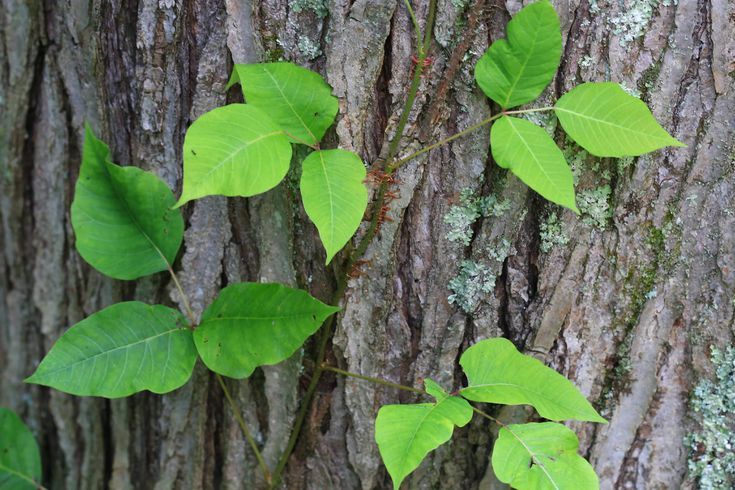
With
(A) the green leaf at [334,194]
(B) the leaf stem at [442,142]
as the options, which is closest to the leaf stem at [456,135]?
(B) the leaf stem at [442,142]

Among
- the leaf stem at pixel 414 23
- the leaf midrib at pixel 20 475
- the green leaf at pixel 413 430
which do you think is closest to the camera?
the green leaf at pixel 413 430

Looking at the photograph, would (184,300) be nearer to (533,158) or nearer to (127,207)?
(127,207)

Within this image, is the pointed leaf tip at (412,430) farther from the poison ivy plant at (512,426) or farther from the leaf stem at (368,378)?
the leaf stem at (368,378)

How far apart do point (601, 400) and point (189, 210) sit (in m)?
0.85

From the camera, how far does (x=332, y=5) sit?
104 centimetres

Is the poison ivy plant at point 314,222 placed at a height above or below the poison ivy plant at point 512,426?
above

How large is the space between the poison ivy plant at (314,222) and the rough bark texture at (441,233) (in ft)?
0.18

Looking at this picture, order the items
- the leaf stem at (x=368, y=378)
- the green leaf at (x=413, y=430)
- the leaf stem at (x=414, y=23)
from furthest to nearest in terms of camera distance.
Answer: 1. the leaf stem at (x=368, y=378)
2. the leaf stem at (x=414, y=23)
3. the green leaf at (x=413, y=430)

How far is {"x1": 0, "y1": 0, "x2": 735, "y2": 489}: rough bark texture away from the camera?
1.04 metres

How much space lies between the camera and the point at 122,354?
106 cm

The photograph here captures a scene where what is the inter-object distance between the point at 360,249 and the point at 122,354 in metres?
0.45

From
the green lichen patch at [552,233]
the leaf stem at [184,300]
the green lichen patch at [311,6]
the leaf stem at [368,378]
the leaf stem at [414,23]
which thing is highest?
the green lichen patch at [311,6]

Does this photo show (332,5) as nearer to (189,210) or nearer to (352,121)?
(352,121)

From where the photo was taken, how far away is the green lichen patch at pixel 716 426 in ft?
3.61
